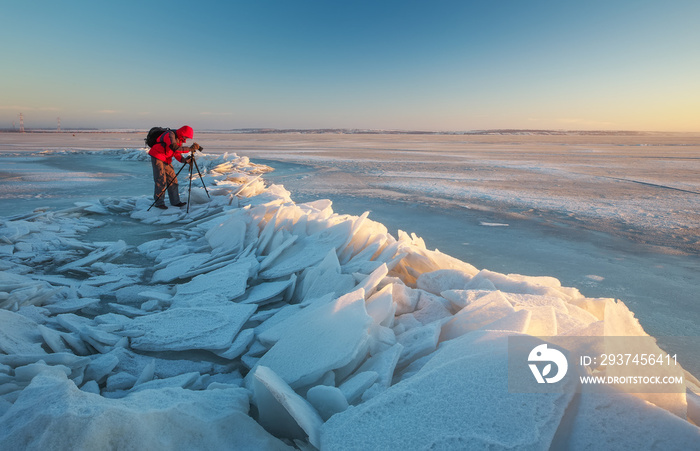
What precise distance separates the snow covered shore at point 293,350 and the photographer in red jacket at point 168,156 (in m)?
2.18

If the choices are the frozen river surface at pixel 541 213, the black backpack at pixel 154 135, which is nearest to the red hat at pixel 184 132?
the black backpack at pixel 154 135

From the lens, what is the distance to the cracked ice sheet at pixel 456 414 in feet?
3.85

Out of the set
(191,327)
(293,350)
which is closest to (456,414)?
(293,350)

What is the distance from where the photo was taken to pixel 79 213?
558 cm

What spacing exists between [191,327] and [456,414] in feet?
5.44

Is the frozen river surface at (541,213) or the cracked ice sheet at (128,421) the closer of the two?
the cracked ice sheet at (128,421)

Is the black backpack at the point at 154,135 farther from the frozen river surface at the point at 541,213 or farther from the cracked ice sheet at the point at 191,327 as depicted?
the cracked ice sheet at the point at 191,327

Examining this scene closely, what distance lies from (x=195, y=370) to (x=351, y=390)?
3.09ft

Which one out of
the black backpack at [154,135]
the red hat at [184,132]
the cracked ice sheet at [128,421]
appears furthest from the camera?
the black backpack at [154,135]

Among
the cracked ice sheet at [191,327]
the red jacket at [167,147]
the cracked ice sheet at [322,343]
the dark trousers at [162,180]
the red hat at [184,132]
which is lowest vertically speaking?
the cracked ice sheet at [191,327]

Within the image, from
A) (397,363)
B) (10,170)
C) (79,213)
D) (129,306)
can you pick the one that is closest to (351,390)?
(397,363)

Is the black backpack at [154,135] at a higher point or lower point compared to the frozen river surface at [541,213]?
higher

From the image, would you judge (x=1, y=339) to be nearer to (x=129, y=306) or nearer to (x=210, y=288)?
(x=129, y=306)

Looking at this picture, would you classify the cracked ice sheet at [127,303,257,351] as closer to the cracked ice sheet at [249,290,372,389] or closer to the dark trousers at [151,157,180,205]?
the cracked ice sheet at [249,290,372,389]
